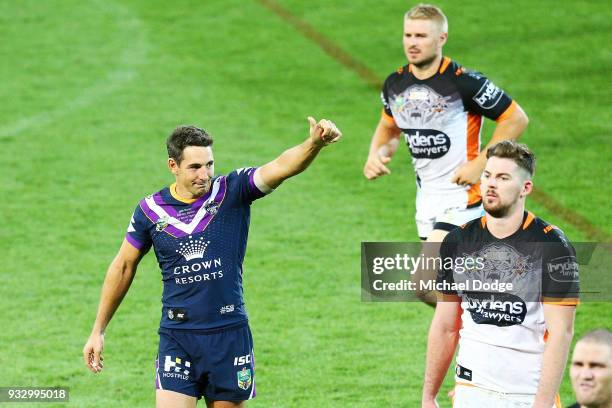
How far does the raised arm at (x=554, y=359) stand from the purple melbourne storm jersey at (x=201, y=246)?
1.86 metres

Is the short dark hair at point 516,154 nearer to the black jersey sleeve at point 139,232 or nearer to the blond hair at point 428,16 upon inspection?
the black jersey sleeve at point 139,232

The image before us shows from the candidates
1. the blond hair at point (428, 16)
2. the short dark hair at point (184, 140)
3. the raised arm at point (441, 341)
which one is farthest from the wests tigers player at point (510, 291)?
the blond hair at point (428, 16)

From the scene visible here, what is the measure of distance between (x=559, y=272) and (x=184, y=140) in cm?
219

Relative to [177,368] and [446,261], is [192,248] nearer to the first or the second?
[177,368]

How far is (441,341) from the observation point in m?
6.48

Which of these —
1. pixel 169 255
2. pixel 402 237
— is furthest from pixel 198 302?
pixel 402 237

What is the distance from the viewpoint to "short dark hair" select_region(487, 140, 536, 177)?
5.97 meters

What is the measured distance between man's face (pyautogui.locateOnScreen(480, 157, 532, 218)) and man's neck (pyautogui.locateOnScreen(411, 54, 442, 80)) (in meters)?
2.91

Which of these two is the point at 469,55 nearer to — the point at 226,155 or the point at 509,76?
the point at 509,76

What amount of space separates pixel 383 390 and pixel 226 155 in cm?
635

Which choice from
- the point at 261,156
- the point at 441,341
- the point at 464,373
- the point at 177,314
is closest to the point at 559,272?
the point at 464,373

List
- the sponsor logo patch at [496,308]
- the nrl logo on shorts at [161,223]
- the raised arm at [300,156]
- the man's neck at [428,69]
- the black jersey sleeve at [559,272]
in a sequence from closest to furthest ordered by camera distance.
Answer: the black jersey sleeve at [559,272] → the sponsor logo patch at [496,308] → the raised arm at [300,156] → the nrl logo on shorts at [161,223] → the man's neck at [428,69]

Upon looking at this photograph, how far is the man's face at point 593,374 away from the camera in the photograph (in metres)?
4.76

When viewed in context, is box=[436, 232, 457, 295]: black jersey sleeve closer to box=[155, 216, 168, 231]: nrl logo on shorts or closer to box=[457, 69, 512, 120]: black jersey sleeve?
box=[155, 216, 168, 231]: nrl logo on shorts
